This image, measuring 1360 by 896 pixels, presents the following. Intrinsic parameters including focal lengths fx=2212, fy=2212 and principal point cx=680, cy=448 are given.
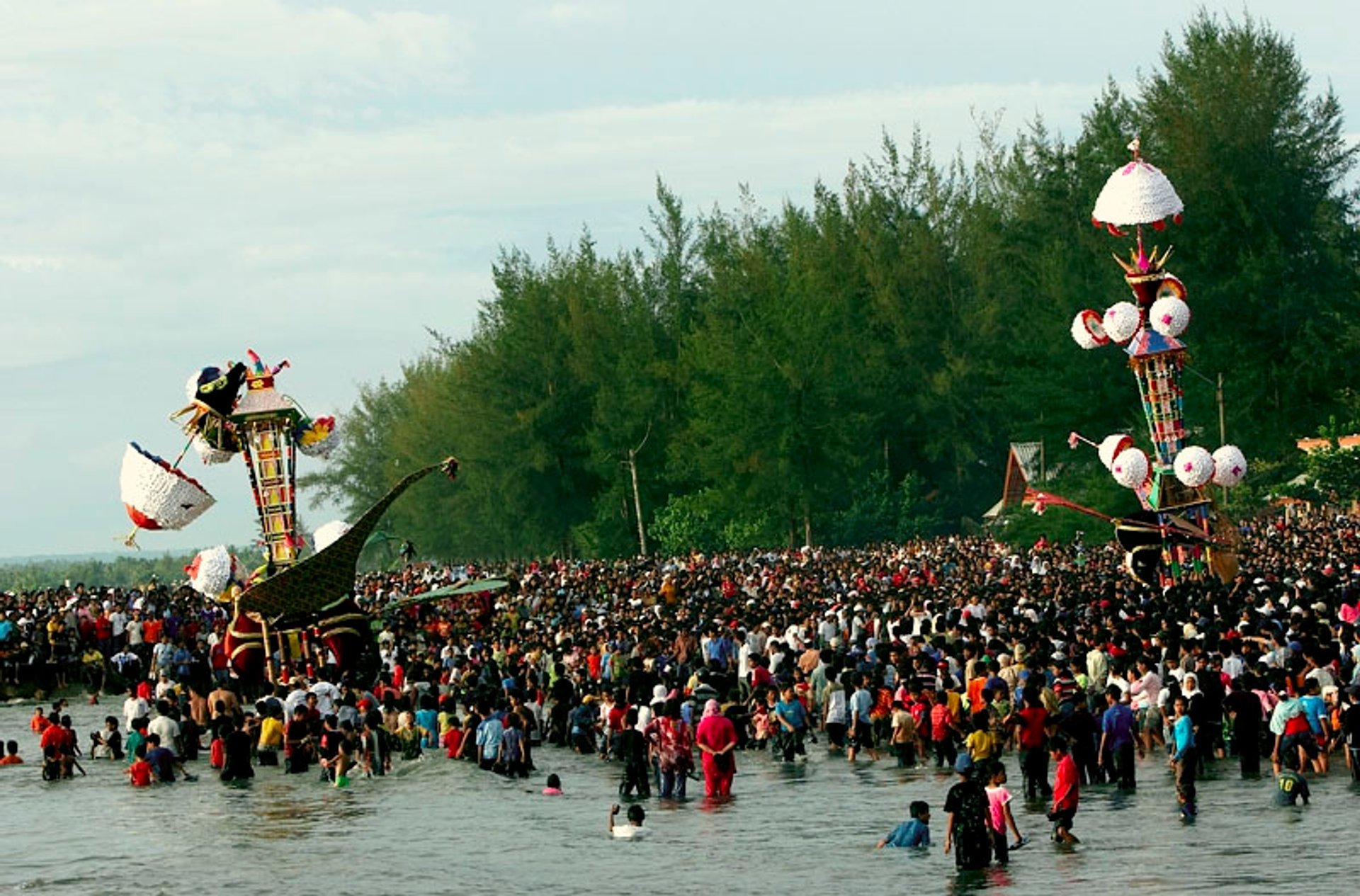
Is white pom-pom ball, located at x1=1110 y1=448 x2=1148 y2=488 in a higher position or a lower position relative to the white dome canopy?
lower

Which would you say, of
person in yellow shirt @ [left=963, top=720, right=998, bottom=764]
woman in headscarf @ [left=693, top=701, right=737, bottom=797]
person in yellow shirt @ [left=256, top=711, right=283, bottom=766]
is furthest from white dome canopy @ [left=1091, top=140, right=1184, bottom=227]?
person in yellow shirt @ [left=963, top=720, right=998, bottom=764]

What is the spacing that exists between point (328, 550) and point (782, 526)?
33992 millimetres

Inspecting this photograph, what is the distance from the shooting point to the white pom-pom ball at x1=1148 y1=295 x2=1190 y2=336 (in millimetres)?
37969

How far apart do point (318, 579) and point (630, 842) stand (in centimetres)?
1432

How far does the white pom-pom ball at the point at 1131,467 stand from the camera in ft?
125

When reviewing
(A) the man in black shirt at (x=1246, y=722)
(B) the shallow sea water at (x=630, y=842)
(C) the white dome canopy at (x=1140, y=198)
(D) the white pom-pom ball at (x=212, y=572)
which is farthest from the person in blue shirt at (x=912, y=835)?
(C) the white dome canopy at (x=1140, y=198)

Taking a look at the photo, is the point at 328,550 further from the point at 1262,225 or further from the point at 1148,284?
the point at 1262,225

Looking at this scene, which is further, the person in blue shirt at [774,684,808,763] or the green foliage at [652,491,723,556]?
the green foliage at [652,491,723,556]

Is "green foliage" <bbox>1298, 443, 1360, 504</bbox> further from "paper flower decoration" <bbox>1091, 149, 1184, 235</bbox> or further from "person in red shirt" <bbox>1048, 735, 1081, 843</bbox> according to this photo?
"person in red shirt" <bbox>1048, 735, 1081, 843</bbox>

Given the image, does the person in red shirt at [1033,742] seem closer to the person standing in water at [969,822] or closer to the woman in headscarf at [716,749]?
the woman in headscarf at [716,749]

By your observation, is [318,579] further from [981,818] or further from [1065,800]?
[981,818]

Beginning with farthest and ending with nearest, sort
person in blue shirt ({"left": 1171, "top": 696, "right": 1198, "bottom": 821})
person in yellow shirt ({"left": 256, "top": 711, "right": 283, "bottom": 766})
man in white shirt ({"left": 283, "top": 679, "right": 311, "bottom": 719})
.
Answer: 1. man in white shirt ({"left": 283, "top": 679, "right": 311, "bottom": 719})
2. person in yellow shirt ({"left": 256, "top": 711, "right": 283, "bottom": 766})
3. person in blue shirt ({"left": 1171, "top": 696, "right": 1198, "bottom": 821})

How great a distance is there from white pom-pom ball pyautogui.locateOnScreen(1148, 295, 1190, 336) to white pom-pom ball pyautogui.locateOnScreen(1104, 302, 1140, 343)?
304mm

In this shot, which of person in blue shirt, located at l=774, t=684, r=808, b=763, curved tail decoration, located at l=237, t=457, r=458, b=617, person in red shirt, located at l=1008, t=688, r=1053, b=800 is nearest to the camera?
person in red shirt, located at l=1008, t=688, r=1053, b=800
